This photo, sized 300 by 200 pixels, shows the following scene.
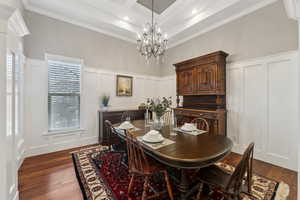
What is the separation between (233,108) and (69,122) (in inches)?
169

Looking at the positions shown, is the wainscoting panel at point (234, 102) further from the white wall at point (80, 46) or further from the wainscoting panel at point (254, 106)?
the white wall at point (80, 46)

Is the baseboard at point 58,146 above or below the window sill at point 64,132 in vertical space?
below

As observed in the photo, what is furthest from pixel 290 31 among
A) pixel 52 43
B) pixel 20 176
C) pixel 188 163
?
pixel 20 176

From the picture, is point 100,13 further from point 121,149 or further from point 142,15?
point 121,149

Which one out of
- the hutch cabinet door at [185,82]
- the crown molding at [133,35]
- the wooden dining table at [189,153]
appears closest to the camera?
the wooden dining table at [189,153]

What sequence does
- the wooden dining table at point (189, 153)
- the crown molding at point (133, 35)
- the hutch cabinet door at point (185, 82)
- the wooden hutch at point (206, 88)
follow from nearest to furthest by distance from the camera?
the wooden dining table at point (189, 153) < the crown molding at point (133, 35) < the wooden hutch at point (206, 88) < the hutch cabinet door at point (185, 82)

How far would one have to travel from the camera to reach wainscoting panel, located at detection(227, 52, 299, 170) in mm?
2512

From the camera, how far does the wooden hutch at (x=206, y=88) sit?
3.20m

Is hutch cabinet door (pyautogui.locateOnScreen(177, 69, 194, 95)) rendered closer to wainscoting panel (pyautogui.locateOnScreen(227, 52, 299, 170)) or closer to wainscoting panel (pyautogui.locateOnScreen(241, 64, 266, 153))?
wainscoting panel (pyautogui.locateOnScreen(227, 52, 299, 170))

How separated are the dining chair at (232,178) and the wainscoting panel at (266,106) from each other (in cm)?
192

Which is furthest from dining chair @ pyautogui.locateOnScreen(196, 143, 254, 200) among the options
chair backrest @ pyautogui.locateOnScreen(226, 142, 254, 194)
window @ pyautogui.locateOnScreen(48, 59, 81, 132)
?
window @ pyautogui.locateOnScreen(48, 59, 81, 132)

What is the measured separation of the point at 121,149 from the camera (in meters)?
2.68

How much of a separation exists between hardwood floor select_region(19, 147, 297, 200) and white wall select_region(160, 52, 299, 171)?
0.36 m

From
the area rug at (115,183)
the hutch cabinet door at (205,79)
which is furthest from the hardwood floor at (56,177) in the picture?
the hutch cabinet door at (205,79)
